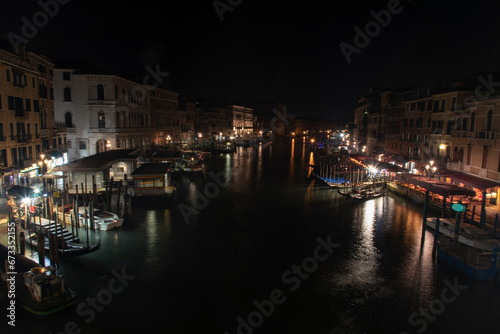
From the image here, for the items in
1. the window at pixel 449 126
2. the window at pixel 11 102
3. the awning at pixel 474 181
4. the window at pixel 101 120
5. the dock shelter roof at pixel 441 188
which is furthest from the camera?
the window at pixel 101 120

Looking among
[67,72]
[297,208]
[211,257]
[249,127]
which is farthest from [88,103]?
[249,127]

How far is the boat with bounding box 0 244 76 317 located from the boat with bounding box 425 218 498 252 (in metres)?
17.0

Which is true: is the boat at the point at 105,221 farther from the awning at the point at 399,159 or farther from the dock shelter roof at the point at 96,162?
the awning at the point at 399,159

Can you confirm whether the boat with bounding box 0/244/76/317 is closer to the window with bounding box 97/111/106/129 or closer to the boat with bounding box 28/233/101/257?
the boat with bounding box 28/233/101/257

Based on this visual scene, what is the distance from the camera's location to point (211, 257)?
16.4 m

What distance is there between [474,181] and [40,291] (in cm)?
2629

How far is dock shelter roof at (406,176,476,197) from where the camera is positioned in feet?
74.6

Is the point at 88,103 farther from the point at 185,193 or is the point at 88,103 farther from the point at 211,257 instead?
the point at 211,257

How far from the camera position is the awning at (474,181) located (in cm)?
2225

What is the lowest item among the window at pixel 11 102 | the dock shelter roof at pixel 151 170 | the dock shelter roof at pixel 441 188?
the dock shelter roof at pixel 441 188

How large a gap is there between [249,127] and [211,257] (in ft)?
360

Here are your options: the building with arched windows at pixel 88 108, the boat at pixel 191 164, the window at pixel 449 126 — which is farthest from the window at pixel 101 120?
the window at pixel 449 126

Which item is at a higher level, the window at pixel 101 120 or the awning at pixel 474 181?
the window at pixel 101 120

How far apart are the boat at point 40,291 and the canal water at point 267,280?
332mm
